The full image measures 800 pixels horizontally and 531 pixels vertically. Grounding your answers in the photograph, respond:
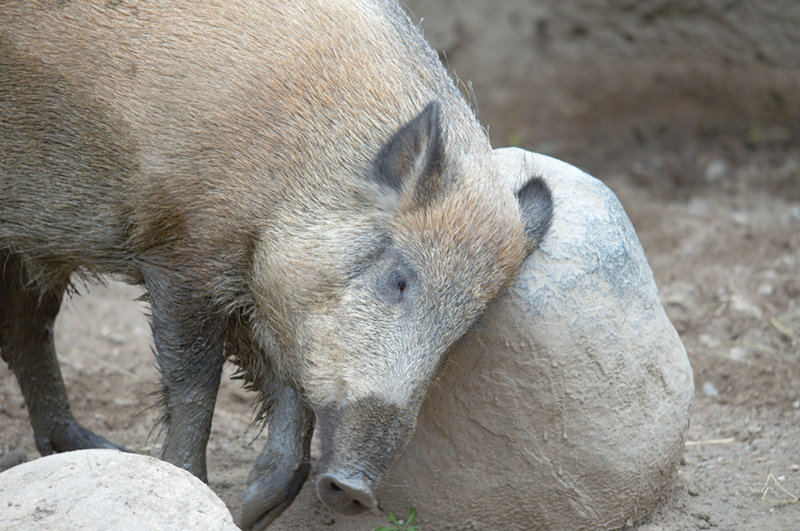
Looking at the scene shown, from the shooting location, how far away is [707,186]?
7.58m

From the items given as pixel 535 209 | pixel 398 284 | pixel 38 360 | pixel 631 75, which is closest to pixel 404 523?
pixel 398 284

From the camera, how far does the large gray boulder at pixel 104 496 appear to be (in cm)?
262

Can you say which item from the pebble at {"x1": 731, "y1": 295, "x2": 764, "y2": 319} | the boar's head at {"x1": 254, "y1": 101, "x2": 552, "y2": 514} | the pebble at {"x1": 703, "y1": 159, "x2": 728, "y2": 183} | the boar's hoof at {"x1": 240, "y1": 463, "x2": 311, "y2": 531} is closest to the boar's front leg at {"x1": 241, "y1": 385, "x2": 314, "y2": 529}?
the boar's hoof at {"x1": 240, "y1": 463, "x2": 311, "y2": 531}

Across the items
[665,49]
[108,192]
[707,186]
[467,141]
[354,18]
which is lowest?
[707,186]

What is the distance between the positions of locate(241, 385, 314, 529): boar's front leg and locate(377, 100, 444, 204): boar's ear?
94 cm

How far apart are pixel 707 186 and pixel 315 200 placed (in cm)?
502

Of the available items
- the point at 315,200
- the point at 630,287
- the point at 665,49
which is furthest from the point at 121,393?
the point at 665,49

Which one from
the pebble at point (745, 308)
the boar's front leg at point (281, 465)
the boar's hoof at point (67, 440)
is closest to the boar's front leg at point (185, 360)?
the boar's front leg at point (281, 465)

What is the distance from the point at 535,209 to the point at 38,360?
8.15ft

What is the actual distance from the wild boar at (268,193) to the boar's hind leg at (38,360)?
0.78m

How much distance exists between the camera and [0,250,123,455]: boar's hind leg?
444 centimetres

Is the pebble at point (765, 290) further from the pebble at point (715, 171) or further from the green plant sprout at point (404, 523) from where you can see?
the green plant sprout at point (404, 523)

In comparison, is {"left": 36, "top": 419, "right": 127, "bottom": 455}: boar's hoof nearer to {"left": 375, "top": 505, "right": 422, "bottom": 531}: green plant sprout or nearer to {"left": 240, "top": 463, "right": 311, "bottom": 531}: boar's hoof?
{"left": 240, "top": 463, "right": 311, "bottom": 531}: boar's hoof

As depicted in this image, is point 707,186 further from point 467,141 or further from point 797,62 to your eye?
point 467,141
